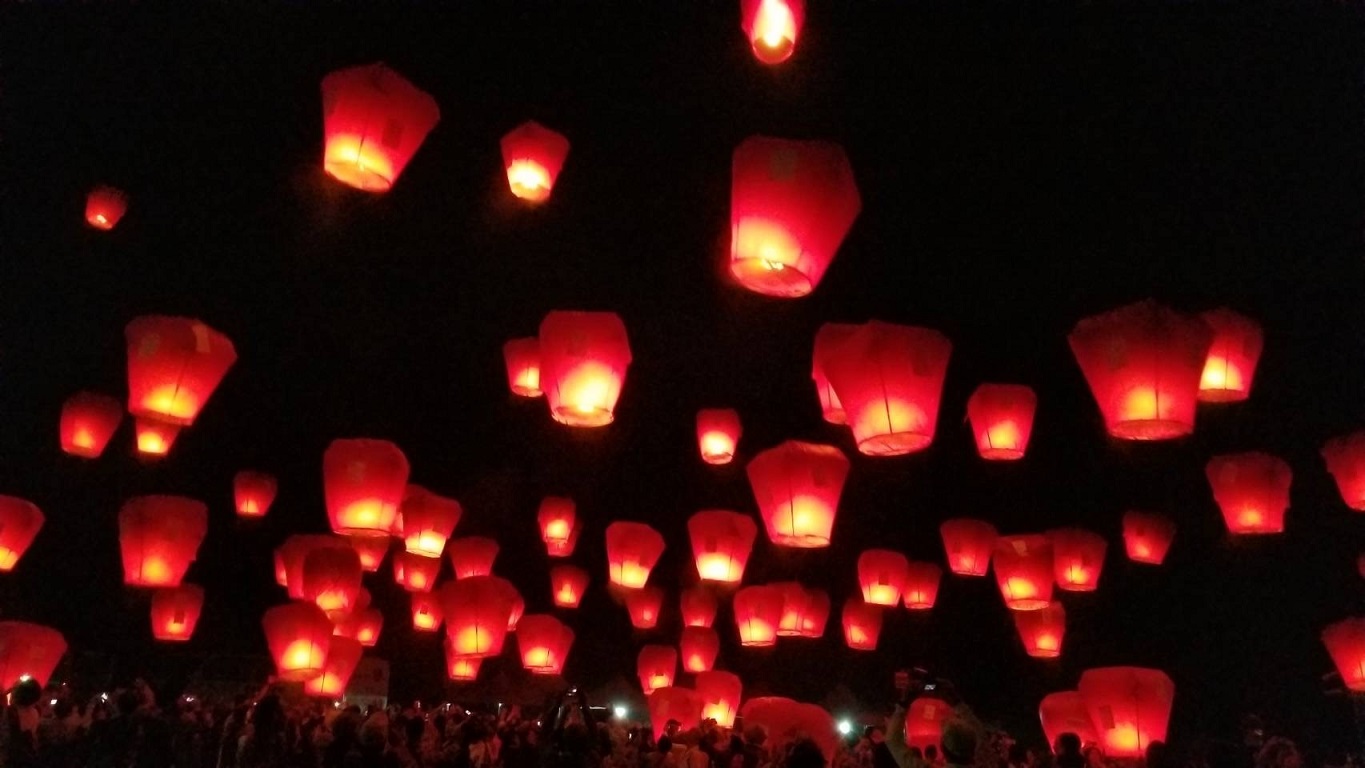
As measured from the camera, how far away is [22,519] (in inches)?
457

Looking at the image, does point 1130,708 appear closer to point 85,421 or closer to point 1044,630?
point 1044,630

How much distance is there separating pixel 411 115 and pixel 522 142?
1.54 metres

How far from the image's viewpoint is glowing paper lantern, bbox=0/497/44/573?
11430mm

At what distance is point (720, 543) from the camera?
456 inches

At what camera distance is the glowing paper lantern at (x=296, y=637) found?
1183 centimetres

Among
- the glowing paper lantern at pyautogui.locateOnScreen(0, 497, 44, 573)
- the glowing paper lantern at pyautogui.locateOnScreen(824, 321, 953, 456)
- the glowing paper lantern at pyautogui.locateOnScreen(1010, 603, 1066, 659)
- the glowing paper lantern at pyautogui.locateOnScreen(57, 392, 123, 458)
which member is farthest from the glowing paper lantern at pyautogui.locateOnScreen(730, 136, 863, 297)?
the glowing paper lantern at pyautogui.locateOnScreen(1010, 603, 1066, 659)

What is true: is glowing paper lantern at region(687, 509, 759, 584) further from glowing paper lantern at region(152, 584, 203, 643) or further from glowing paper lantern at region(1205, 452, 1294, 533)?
glowing paper lantern at region(152, 584, 203, 643)

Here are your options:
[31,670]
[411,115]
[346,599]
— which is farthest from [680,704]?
[411,115]

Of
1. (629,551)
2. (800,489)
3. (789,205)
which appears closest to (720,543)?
(629,551)

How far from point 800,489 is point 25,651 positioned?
845cm

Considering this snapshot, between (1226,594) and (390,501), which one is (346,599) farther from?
(1226,594)

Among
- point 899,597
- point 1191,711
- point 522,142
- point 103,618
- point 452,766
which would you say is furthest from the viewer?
point 103,618

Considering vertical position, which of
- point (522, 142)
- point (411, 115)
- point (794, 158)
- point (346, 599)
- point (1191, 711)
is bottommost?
point (1191, 711)

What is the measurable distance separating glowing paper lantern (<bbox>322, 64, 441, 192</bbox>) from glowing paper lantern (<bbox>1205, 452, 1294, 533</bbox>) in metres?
8.34
